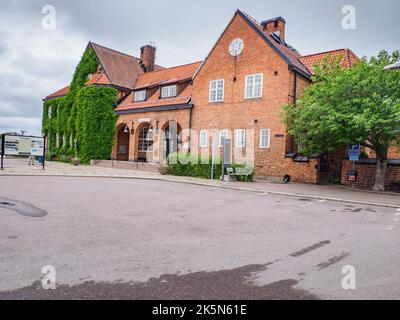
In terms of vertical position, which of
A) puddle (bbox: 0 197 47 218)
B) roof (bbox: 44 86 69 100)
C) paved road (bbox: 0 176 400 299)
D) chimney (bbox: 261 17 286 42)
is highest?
chimney (bbox: 261 17 286 42)

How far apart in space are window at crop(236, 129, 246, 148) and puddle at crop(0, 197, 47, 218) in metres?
15.6

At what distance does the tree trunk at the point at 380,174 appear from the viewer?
16.4 m

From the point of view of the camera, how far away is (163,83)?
28.0m

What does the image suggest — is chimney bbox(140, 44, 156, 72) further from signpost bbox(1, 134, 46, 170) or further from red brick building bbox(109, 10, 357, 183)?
signpost bbox(1, 134, 46, 170)

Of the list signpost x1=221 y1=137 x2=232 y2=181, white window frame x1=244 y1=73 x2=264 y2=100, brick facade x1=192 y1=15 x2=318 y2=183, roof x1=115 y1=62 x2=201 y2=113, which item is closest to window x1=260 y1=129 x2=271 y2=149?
brick facade x1=192 y1=15 x2=318 y2=183

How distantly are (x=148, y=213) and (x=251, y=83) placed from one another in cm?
1588

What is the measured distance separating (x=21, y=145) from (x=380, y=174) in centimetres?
2214

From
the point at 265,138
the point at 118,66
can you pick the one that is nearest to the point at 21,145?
the point at 118,66

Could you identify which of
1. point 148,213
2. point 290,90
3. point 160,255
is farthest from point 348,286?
point 290,90

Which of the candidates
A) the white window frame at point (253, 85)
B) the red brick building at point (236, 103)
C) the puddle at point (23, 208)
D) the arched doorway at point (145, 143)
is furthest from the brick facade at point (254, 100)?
the puddle at point (23, 208)

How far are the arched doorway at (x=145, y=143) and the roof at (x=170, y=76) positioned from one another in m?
4.29

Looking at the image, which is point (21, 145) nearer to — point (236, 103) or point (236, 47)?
point (236, 103)

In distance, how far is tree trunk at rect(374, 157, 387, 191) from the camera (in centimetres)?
1641

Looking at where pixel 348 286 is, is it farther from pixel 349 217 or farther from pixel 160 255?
pixel 349 217
